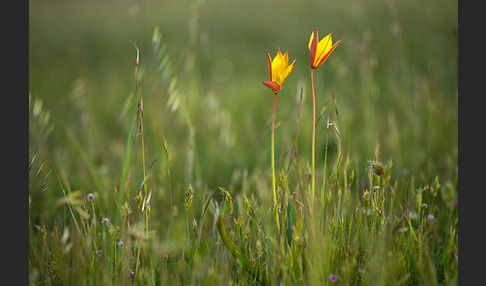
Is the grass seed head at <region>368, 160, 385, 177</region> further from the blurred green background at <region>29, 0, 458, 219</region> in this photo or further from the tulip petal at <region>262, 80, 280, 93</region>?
the tulip petal at <region>262, 80, 280, 93</region>

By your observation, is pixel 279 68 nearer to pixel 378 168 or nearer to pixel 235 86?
pixel 378 168

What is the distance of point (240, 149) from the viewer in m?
2.77

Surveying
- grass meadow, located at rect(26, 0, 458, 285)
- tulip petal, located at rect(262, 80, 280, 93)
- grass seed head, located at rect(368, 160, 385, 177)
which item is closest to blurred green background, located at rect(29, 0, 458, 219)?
grass meadow, located at rect(26, 0, 458, 285)

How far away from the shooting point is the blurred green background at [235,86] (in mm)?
2373

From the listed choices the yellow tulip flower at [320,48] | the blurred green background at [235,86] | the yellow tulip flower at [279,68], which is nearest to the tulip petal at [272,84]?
the yellow tulip flower at [279,68]

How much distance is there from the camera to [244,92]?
13.3 feet

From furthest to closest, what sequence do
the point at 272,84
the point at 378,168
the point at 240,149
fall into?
the point at 240,149 < the point at 378,168 < the point at 272,84

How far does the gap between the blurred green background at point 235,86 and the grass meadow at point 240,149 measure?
A: 0.02 m

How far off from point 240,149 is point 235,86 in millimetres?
1568

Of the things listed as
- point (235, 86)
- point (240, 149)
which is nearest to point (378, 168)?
point (240, 149)

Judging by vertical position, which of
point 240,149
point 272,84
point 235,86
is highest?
point 272,84

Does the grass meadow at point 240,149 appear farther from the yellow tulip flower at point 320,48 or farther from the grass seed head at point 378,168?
the yellow tulip flower at point 320,48

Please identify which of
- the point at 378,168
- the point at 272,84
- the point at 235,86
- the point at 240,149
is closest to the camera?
the point at 272,84

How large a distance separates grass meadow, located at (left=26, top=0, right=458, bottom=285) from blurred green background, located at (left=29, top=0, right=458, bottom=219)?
2 centimetres
